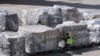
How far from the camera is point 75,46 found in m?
5.98

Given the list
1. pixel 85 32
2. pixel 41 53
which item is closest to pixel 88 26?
pixel 85 32

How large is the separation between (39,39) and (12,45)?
1.95 ft

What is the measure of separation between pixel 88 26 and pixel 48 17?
0.85 metres

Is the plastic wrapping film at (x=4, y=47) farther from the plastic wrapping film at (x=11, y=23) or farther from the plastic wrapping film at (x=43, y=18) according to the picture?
the plastic wrapping film at (x=43, y=18)

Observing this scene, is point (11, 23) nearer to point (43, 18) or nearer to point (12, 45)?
point (43, 18)

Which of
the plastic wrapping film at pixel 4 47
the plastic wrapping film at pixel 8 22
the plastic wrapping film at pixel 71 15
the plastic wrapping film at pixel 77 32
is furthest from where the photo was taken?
the plastic wrapping film at pixel 71 15

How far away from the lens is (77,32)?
5.96 meters

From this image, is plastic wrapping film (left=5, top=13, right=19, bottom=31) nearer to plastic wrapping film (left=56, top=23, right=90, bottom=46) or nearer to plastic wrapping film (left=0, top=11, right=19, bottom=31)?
plastic wrapping film (left=0, top=11, right=19, bottom=31)

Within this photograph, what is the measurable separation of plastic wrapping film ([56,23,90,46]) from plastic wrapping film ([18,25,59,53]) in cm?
20

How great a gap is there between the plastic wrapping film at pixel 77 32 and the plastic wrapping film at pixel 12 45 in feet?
3.03

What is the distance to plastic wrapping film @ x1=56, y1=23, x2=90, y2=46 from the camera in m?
5.88

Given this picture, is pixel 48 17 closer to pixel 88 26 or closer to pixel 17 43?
pixel 88 26

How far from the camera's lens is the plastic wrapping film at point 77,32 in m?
5.88

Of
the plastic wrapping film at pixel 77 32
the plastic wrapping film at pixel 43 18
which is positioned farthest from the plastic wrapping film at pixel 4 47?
the plastic wrapping film at pixel 43 18
